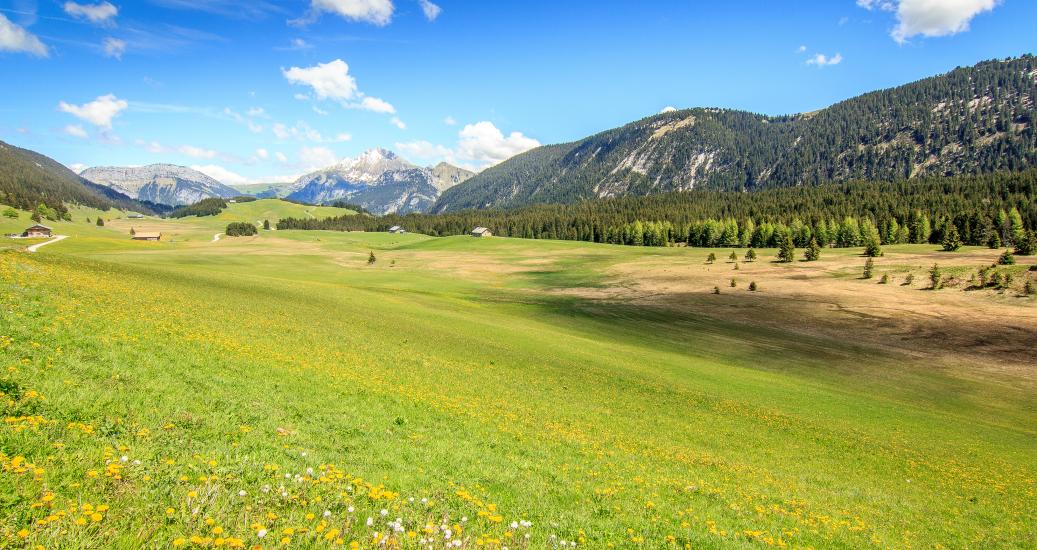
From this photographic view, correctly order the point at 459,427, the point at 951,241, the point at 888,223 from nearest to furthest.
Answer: the point at 459,427 < the point at 951,241 < the point at 888,223

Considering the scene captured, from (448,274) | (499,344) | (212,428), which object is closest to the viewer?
(212,428)

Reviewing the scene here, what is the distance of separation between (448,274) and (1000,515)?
95.7 meters

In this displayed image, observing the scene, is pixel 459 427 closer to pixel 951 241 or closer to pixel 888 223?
pixel 951 241

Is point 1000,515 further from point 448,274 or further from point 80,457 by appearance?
point 448,274

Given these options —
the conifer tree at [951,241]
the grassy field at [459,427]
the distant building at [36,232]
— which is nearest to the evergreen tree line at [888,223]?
the conifer tree at [951,241]

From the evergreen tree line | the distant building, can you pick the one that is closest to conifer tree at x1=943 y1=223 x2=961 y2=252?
the evergreen tree line

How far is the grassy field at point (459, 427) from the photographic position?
8.12 metres

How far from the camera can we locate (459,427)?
18.3 meters

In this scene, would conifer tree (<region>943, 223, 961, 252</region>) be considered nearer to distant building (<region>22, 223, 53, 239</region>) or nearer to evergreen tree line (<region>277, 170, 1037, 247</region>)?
evergreen tree line (<region>277, 170, 1037, 247</region>)

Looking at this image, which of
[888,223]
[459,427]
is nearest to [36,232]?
[459,427]

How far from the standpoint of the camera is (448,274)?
10631 cm

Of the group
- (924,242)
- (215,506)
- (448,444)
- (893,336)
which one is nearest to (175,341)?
(448,444)

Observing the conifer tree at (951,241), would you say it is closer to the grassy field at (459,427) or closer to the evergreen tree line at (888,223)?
the evergreen tree line at (888,223)

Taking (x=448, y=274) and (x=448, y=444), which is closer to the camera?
(x=448, y=444)
